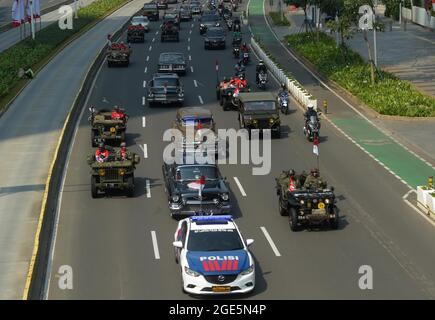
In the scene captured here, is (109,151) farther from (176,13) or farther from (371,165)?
(176,13)

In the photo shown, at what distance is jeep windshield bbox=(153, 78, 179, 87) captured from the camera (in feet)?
194

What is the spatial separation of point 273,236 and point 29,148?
59.3ft

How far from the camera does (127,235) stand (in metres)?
33.0

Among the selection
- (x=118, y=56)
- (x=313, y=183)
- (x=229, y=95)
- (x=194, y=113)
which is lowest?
(x=118, y=56)

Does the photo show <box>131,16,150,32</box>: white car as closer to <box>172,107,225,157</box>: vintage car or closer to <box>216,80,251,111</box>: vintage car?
<box>216,80,251,111</box>: vintage car

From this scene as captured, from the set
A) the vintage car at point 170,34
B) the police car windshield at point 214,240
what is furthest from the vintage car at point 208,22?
the police car windshield at point 214,240

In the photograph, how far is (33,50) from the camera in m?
86.5

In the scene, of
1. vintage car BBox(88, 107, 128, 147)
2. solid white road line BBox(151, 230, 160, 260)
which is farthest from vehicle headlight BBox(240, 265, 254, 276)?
vintage car BBox(88, 107, 128, 147)

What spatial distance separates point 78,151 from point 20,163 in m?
3.80

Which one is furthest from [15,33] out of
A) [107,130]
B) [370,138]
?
[370,138]

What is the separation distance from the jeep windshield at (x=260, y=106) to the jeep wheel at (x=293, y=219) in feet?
57.3

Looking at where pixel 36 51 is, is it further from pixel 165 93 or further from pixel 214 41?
pixel 165 93

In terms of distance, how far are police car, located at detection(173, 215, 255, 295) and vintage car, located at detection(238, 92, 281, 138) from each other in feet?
68.4
